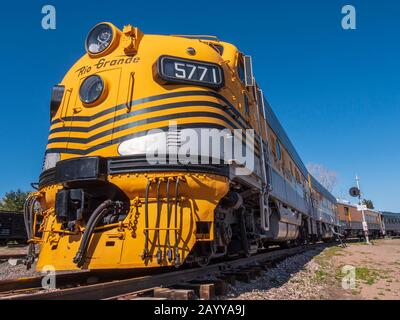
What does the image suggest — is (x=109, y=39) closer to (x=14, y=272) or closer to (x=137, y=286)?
(x=137, y=286)

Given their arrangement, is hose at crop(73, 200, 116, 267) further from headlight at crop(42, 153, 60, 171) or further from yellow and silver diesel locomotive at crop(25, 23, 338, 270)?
headlight at crop(42, 153, 60, 171)

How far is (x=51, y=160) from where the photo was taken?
5.52 meters

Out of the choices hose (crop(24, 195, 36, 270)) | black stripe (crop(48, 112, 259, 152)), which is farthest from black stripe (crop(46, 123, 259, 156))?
hose (crop(24, 195, 36, 270))

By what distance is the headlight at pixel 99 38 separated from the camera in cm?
574

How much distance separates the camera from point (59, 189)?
5117 mm

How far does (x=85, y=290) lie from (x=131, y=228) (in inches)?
40.6

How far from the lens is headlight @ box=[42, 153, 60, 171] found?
5438 mm

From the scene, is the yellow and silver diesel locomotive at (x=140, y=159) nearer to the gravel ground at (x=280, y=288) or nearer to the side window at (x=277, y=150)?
the gravel ground at (x=280, y=288)

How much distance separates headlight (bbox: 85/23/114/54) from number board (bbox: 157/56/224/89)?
47.4 inches

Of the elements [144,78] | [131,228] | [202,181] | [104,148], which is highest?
[144,78]

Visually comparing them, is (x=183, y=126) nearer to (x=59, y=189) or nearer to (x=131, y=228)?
(x=131, y=228)

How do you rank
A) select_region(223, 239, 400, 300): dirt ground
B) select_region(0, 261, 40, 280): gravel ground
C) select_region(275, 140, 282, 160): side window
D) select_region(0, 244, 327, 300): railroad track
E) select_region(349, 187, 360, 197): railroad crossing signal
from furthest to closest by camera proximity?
select_region(349, 187, 360, 197): railroad crossing signal → select_region(275, 140, 282, 160): side window → select_region(0, 261, 40, 280): gravel ground → select_region(223, 239, 400, 300): dirt ground → select_region(0, 244, 327, 300): railroad track

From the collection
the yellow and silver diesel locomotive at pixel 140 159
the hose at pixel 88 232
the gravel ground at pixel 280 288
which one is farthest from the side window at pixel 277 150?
the hose at pixel 88 232

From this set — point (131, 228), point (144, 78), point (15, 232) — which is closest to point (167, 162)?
point (131, 228)
